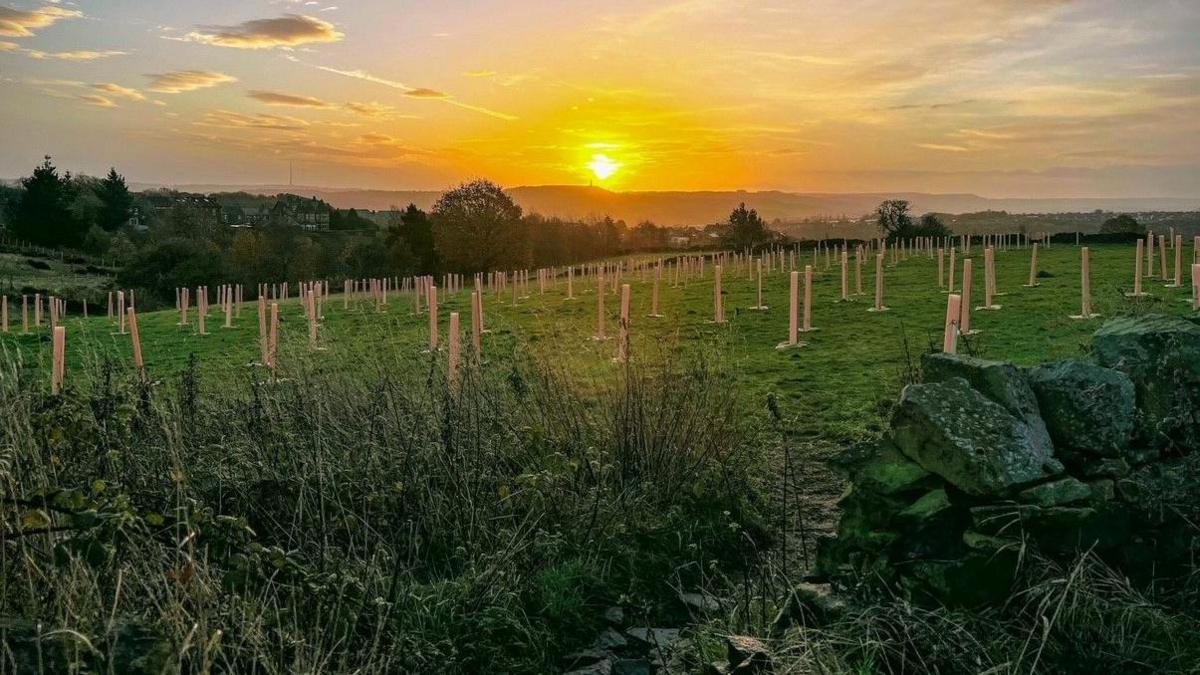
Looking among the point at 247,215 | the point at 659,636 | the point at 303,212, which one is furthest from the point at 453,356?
the point at 247,215

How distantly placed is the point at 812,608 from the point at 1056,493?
146cm

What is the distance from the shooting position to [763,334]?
23.7 metres

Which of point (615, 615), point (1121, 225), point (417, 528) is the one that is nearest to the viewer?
point (615, 615)

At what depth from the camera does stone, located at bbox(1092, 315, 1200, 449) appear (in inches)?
210

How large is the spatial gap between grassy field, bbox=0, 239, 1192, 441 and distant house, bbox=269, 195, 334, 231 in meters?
64.2

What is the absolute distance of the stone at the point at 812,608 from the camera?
196 inches

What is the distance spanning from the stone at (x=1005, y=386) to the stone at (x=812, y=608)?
1.48 m

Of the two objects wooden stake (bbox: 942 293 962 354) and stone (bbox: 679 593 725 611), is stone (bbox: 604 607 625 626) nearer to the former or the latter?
stone (bbox: 679 593 725 611)

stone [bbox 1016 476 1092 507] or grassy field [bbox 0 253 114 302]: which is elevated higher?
grassy field [bbox 0 253 114 302]

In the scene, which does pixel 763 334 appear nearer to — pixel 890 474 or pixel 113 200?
pixel 890 474

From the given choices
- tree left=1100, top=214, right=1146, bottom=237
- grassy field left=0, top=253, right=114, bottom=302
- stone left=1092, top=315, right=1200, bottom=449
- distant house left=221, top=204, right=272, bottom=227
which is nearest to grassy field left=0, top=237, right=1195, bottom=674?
stone left=1092, top=315, right=1200, bottom=449

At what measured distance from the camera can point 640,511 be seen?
7.34m

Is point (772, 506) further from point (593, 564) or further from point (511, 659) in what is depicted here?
point (511, 659)

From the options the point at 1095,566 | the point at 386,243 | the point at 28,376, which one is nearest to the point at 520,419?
the point at 28,376
